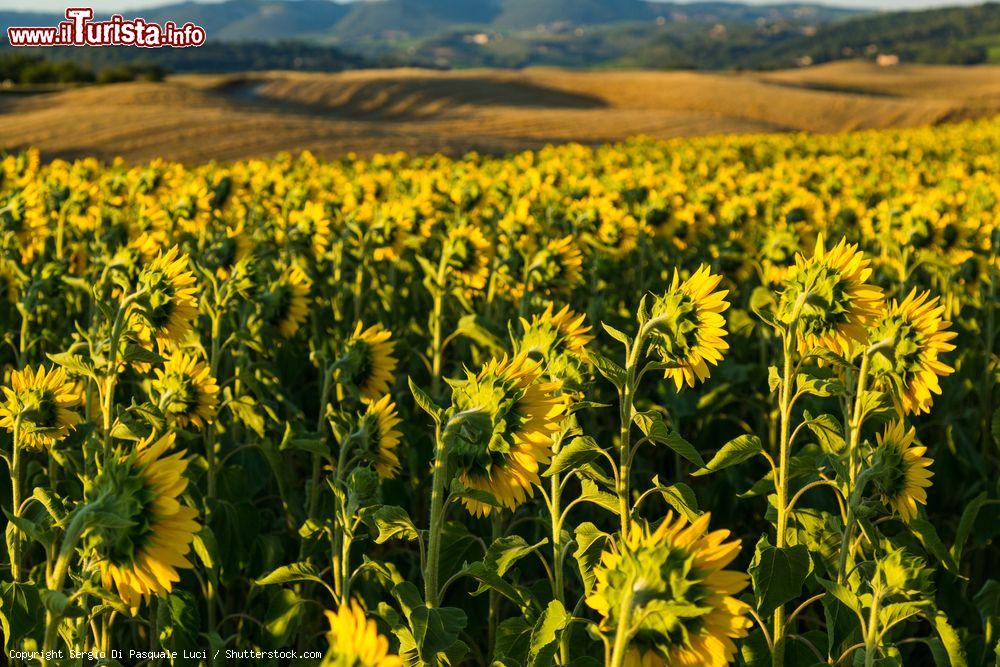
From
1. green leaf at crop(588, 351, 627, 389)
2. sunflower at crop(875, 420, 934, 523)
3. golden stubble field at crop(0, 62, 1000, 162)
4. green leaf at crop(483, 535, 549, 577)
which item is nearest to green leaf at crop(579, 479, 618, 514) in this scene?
green leaf at crop(483, 535, 549, 577)

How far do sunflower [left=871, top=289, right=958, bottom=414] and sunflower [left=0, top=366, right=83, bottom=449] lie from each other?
2.06m

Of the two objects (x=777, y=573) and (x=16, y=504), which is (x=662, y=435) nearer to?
(x=777, y=573)

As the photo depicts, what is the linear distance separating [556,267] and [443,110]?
39.4m

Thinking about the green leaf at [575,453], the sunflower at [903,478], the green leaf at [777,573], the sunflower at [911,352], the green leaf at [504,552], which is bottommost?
the green leaf at [777,573]

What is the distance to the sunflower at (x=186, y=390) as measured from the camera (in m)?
2.85

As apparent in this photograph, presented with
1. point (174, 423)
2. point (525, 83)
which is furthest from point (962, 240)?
point (525, 83)

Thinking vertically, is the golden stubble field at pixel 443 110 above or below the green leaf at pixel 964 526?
above

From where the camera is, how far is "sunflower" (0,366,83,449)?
2.31m

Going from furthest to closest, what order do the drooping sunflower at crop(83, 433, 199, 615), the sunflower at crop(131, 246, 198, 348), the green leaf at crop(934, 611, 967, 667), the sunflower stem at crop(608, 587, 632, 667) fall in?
the sunflower at crop(131, 246, 198, 348)
the green leaf at crop(934, 611, 967, 667)
the drooping sunflower at crop(83, 433, 199, 615)
the sunflower stem at crop(608, 587, 632, 667)

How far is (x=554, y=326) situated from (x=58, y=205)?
5.25m

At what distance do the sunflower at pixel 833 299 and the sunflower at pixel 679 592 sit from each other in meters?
0.96

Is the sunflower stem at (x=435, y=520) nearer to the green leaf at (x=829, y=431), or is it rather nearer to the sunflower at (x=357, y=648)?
the sunflower at (x=357, y=648)

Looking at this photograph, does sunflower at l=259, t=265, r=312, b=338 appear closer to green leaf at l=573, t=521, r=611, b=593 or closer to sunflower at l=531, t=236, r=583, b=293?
sunflower at l=531, t=236, r=583, b=293

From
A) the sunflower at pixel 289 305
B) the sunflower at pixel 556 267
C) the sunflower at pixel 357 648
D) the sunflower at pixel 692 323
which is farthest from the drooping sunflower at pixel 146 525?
the sunflower at pixel 556 267
